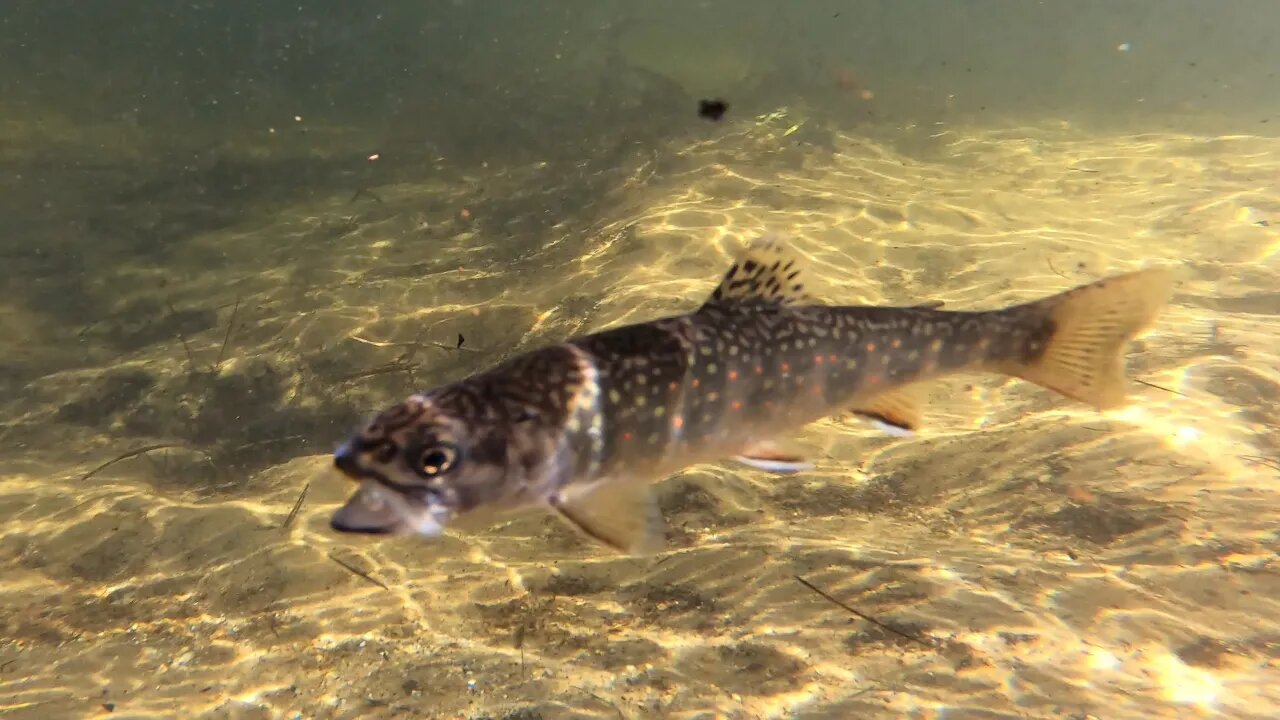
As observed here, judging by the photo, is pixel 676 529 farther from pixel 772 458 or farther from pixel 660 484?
pixel 772 458

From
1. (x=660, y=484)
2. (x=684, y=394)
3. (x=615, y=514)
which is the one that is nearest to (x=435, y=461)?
(x=615, y=514)

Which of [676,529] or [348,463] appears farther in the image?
[676,529]

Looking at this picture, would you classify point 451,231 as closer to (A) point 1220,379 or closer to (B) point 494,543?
(B) point 494,543

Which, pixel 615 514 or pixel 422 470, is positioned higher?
pixel 422 470

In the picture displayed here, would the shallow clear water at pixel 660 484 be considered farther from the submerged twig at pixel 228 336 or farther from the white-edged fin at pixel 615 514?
the white-edged fin at pixel 615 514

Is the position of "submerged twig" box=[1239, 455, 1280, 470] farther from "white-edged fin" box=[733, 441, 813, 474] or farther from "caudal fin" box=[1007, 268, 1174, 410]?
"white-edged fin" box=[733, 441, 813, 474]

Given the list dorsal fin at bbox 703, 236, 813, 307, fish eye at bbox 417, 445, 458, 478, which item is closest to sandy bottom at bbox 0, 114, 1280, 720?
fish eye at bbox 417, 445, 458, 478

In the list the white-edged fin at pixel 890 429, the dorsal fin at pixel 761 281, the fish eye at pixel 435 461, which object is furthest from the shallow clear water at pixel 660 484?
the dorsal fin at pixel 761 281
